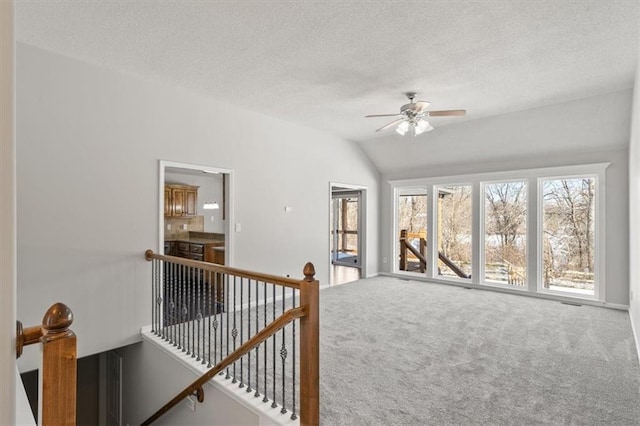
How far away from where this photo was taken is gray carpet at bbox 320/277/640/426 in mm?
2373

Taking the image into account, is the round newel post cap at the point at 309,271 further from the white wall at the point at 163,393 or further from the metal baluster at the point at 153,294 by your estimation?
the metal baluster at the point at 153,294

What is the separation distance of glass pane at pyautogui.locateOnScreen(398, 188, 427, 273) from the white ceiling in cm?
310

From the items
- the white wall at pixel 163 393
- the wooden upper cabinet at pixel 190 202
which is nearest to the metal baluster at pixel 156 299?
the white wall at pixel 163 393

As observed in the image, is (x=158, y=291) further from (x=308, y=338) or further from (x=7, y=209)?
(x=7, y=209)

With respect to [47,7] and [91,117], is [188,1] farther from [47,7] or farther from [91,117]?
[91,117]

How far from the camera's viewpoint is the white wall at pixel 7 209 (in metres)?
0.80

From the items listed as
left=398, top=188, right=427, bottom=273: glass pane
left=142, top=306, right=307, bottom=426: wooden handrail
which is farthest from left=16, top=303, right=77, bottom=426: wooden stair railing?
left=398, top=188, right=427, bottom=273: glass pane

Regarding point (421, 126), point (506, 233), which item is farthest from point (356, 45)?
point (506, 233)

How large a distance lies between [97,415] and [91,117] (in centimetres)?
417

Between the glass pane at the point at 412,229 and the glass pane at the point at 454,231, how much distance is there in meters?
0.36

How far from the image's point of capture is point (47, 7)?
8.18 feet

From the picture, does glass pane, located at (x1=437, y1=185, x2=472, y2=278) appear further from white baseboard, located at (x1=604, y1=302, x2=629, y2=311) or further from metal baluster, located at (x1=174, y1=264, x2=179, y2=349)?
metal baluster, located at (x1=174, y1=264, x2=179, y2=349)

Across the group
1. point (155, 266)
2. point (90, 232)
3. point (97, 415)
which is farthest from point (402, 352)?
point (97, 415)

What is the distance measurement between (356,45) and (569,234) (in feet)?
15.7
